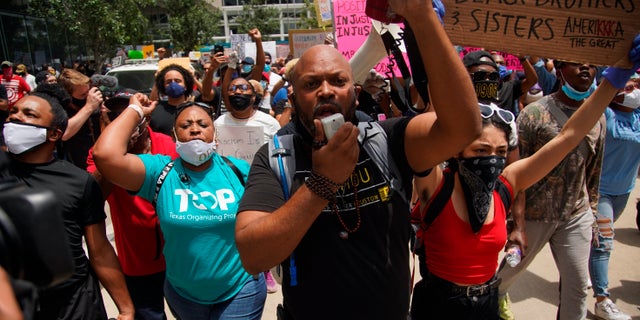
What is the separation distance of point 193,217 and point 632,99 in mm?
3841

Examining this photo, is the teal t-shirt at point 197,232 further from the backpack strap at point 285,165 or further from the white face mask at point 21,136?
the backpack strap at point 285,165

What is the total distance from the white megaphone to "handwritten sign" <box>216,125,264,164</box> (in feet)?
7.24

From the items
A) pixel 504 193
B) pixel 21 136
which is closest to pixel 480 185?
pixel 504 193

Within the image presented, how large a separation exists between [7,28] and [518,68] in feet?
77.2

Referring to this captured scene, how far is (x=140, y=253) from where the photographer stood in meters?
2.76

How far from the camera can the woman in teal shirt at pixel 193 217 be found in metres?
2.37

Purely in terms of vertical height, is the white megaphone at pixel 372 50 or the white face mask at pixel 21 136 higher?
the white megaphone at pixel 372 50

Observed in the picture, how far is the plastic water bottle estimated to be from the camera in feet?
8.19

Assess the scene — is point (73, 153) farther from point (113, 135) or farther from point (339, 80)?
point (339, 80)

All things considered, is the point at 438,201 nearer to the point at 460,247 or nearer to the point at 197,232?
the point at 460,247

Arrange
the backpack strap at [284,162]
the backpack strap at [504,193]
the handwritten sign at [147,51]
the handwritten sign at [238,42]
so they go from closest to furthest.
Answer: the backpack strap at [284,162]
the backpack strap at [504,193]
the handwritten sign at [238,42]
the handwritten sign at [147,51]

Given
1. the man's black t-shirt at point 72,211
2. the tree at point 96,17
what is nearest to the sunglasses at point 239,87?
the man's black t-shirt at point 72,211

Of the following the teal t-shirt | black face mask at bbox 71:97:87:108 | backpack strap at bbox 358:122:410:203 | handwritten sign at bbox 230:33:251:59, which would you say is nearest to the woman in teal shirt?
the teal t-shirt

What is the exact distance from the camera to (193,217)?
2.37 metres
